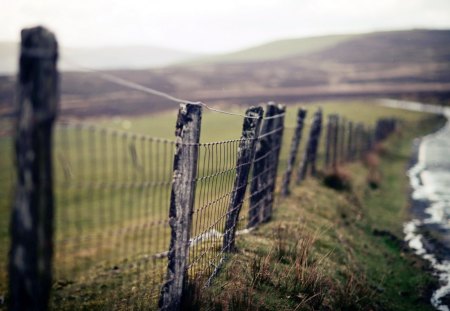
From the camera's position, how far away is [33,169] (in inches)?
96.3

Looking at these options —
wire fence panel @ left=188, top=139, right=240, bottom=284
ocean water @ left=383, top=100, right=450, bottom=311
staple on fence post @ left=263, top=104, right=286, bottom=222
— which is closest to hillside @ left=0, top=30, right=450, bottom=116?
ocean water @ left=383, top=100, right=450, bottom=311

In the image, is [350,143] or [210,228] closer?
[210,228]

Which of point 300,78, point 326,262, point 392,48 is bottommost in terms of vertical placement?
point 326,262

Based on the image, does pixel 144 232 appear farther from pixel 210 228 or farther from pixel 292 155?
pixel 292 155

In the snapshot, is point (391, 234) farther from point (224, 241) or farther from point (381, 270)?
point (224, 241)

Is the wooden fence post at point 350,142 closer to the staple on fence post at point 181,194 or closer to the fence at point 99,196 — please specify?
the fence at point 99,196

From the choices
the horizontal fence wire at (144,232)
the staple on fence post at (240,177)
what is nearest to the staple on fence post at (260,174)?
the horizontal fence wire at (144,232)

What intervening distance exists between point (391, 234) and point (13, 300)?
31.6ft

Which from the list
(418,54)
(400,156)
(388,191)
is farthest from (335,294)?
(418,54)

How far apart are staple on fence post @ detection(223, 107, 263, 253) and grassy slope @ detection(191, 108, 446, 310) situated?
36cm

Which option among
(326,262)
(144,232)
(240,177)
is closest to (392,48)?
(144,232)

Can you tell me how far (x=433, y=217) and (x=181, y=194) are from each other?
9969 millimetres

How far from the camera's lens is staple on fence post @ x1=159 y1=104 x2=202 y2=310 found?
14.0ft

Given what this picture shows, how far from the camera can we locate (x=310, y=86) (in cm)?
Answer: 10750
